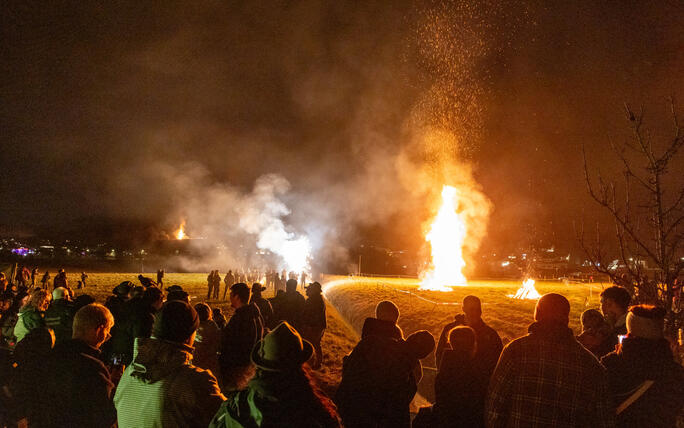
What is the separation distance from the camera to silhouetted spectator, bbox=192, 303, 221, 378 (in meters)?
4.82

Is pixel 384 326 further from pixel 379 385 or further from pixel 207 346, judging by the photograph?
pixel 207 346

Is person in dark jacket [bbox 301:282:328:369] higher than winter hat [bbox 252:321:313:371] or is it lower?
lower

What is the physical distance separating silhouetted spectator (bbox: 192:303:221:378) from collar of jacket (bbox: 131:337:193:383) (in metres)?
2.52

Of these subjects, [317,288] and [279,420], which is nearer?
[279,420]

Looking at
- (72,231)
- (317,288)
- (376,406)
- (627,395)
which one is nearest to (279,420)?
(376,406)

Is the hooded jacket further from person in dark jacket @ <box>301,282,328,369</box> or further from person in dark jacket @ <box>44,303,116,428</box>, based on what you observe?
person in dark jacket @ <box>301,282,328,369</box>

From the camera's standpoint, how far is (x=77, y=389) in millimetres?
3014

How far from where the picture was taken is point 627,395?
311cm

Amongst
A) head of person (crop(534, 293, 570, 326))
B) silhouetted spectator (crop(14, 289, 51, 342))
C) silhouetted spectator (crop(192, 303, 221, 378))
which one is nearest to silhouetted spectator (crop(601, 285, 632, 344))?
head of person (crop(534, 293, 570, 326))

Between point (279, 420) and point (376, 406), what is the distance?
1767 millimetres

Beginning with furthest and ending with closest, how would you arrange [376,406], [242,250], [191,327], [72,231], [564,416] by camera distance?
[72,231] < [242,250] < [376,406] < [564,416] < [191,327]

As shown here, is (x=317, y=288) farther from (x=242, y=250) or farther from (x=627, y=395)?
(x=242, y=250)

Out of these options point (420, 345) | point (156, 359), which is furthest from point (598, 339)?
point (156, 359)

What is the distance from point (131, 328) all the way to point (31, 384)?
186cm
